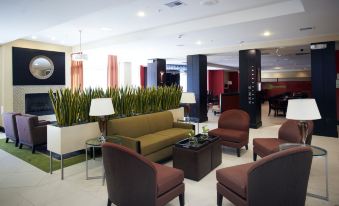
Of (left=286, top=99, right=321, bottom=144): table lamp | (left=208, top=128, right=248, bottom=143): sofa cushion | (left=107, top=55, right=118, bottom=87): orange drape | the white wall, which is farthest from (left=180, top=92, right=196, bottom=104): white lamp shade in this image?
(left=107, top=55, right=118, bottom=87): orange drape

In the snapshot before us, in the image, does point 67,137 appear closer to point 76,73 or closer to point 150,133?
point 150,133

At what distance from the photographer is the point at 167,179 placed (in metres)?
2.44

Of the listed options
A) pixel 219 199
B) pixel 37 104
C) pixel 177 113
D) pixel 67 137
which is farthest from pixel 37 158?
pixel 37 104

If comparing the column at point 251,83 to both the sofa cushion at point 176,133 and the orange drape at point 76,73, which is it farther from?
the orange drape at point 76,73

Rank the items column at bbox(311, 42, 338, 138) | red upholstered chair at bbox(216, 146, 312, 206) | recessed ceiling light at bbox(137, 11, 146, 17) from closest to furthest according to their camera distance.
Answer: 1. red upholstered chair at bbox(216, 146, 312, 206)
2. recessed ceiling light at bbox(137, 11, 146, 17)
3. column at bbox(311, 42, 338, 138)

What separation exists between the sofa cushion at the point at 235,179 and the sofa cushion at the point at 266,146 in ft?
3.75

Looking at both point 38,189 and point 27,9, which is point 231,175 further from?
point 27,9

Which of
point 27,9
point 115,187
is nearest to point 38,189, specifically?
point 115,187

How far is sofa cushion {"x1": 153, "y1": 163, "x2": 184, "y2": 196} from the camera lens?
2.34 m

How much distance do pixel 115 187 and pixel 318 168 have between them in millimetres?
3431

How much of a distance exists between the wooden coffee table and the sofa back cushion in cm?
96

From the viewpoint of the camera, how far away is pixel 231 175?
247 cm

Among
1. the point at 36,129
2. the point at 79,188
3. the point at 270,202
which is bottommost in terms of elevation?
the point at 79,188

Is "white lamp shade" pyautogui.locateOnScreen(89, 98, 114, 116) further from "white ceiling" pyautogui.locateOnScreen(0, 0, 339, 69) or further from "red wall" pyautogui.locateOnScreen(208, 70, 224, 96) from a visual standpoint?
"red wall" pyautogui.locateOnScreen(208, 70, 224, 96)
